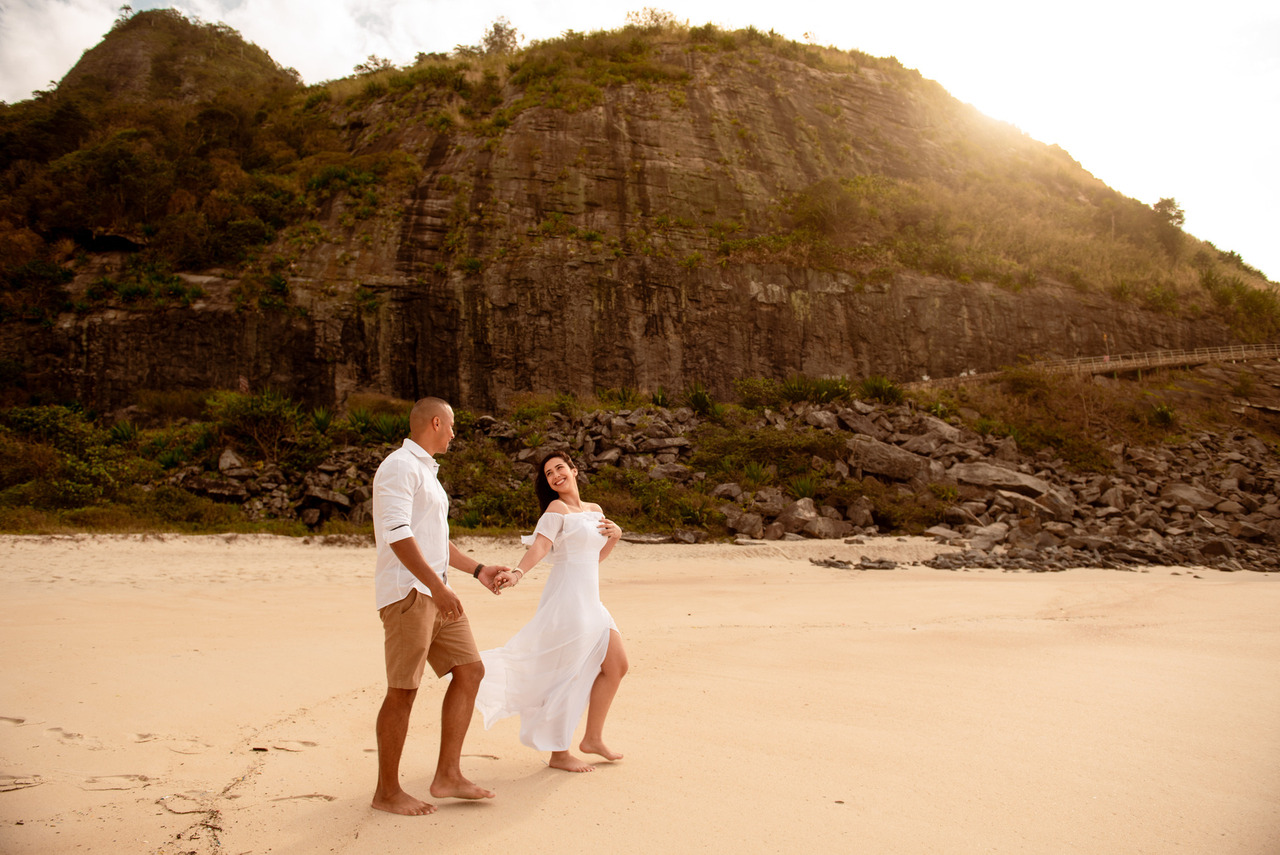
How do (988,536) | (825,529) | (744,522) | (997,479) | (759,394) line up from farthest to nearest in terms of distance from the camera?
(759,394) < (997,479) < (744,522) < (825,529) < (988,536)

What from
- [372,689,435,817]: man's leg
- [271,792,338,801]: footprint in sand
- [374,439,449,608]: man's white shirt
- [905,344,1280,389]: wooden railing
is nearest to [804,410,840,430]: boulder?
[905,344,1280,389]: wooden railing

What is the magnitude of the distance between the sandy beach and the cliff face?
16.2 meters

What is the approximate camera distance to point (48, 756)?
11.2 feet

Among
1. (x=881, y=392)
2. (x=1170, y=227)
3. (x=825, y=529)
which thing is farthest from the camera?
(x=1170, y=227)

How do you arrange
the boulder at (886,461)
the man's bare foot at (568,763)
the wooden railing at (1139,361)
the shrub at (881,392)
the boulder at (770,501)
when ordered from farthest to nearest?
the wooden railing at (1139,361) → the shrub at (881,392) → the boulder at (886,461) → the boulder at (770,501) → the man's bare foot at (568,763)

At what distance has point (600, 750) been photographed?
139 inches

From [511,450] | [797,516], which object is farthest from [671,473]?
[511,450]

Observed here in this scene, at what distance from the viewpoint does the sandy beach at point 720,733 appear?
2.76m

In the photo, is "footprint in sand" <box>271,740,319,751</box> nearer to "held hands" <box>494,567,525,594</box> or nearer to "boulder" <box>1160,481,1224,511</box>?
"held hands" <box>494,567,525,594</box>

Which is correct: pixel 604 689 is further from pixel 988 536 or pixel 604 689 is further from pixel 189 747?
pixel 988 536

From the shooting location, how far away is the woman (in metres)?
3.53

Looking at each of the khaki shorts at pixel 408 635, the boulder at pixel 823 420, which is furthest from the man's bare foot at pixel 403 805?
the boulder at pixel 823 420

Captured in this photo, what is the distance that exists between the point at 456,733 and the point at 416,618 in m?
0.57

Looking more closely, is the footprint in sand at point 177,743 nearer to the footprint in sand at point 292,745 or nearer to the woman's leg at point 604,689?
the footprint in sand at point 292,745
